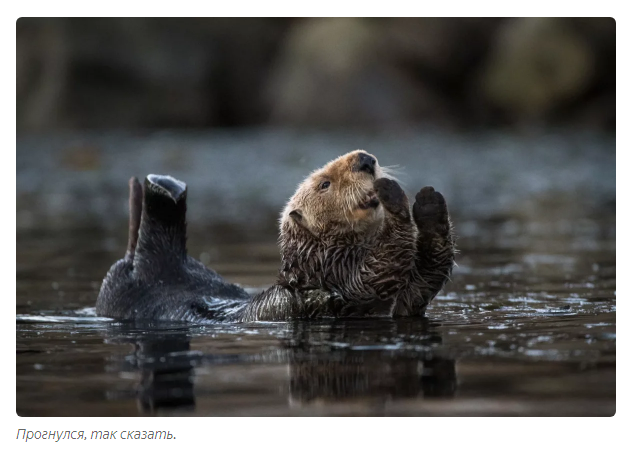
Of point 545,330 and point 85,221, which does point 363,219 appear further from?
point 85,221

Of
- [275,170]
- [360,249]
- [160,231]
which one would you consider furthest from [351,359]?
[275,170]

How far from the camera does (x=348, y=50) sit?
74.3 ft

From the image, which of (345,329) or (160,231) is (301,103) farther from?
(345,329)

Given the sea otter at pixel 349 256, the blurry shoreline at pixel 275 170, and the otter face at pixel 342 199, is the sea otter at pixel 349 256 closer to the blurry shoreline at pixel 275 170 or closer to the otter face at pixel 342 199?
the otter face at pixel 342 199

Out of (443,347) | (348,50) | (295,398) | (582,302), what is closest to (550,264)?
(582,302)

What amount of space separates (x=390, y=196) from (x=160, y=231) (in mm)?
1810

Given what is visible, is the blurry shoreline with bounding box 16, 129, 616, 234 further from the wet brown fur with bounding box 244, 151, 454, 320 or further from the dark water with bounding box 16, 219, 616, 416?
the wet brown fur with bounding box 244, 151, 454, 320

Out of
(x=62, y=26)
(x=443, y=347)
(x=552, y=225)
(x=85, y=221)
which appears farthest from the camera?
(x=62, y=26)

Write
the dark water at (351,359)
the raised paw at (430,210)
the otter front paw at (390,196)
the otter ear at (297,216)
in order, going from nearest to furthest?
the dark water at (351,359)
the otter front paw at (390,196)
the raised paw at (430,210)
the otter ear at (297,216)

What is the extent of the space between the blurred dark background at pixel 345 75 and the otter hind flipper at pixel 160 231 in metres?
14.4

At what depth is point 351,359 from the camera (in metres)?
4.70

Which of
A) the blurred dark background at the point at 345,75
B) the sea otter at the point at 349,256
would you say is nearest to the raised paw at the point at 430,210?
the sea otter at the point at 349,256

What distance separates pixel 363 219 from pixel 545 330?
1.24 metres

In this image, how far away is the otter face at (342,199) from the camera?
580 centimetres
